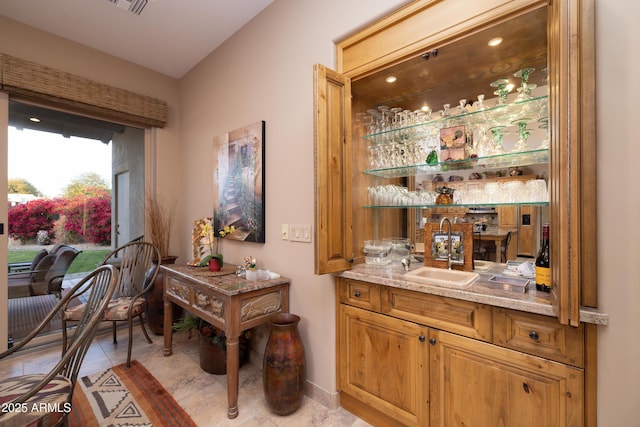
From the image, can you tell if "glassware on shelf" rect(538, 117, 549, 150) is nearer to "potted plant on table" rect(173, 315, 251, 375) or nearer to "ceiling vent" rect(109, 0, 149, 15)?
"potted plant on table" rect(173, 315, 251, 375)

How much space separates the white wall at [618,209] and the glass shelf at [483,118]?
315 mm

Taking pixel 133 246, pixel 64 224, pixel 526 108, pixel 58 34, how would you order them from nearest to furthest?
pixel 526 108 → pixel 58 34 → pixel 64 224 → pixel 133 246

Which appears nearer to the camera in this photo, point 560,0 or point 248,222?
point 560,0

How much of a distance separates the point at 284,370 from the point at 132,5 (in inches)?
122

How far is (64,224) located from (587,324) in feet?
13.7

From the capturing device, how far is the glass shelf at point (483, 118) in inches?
56.5

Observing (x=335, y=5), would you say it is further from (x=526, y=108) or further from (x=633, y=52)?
(x=633, y=52)

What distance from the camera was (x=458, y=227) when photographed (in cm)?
173

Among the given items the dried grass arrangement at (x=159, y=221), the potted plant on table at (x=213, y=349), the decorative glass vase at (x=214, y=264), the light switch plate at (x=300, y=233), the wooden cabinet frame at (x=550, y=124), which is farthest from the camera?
the dried grass arrangement at (x=159, y=221)

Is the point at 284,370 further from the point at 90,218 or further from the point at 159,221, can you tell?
the point at 90,218

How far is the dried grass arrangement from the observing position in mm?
3279

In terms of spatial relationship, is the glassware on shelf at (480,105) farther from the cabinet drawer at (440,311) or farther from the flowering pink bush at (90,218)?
the flowering pink bush at (90,218)

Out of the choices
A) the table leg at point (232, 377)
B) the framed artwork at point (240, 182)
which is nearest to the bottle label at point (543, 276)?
the table leg at point (232, 377)

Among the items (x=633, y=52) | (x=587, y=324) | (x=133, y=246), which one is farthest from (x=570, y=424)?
(x=133, y=246)
